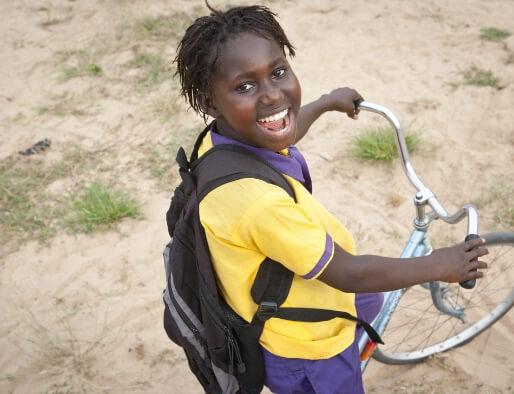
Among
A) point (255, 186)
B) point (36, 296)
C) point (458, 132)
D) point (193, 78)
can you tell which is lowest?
point (36, 296)

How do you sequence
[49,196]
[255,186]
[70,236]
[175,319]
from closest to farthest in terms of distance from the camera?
[255,186] → [175,319] → [70,236] → [49,196]

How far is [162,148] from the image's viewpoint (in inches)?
158

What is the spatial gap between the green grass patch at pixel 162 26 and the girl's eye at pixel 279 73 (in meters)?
4.25

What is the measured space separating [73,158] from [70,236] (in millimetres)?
843

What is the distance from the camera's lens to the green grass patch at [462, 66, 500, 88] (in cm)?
408

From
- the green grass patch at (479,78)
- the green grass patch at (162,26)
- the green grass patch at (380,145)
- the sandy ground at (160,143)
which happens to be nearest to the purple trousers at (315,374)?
the sandy ground at (160,143)

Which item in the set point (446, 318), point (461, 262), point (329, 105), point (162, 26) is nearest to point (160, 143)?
point (162, 26)

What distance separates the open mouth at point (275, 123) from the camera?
4.29ft

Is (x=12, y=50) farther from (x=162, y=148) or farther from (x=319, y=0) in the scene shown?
(x=319, y=0)

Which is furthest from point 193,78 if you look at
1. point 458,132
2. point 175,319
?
point 458,132

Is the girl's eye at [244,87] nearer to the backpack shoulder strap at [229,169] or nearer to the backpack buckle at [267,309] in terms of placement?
the backpack shoulder strap at [229,169]

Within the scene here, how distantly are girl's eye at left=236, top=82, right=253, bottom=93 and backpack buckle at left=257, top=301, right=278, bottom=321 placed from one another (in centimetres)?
55

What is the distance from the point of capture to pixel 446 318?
2680 millimetres

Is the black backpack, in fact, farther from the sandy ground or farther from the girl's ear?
the sandy ground
